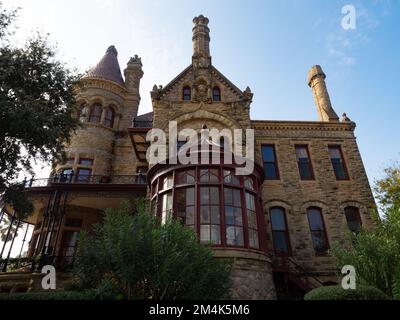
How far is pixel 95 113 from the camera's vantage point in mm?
22734

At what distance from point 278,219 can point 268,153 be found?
174 inches

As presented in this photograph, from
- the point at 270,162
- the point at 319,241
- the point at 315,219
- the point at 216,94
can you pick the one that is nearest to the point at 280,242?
the point at 319,241

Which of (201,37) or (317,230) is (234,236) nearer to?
(317,230)

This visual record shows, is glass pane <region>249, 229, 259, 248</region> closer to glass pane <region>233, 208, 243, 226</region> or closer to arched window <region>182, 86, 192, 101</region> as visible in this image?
glass pane <region>233, 208, 243, 226</region>

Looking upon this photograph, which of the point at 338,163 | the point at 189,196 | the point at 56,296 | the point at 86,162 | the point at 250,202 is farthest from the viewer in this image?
the point at 86,162

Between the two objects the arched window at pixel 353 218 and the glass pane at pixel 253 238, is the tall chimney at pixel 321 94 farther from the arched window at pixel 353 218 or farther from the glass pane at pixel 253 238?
the glass pane at pixel 253 238

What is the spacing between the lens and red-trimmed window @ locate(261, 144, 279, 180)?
17.1 meters

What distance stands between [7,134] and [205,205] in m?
8.98

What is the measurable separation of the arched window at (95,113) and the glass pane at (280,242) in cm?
1583

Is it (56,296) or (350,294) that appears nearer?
(56,296)

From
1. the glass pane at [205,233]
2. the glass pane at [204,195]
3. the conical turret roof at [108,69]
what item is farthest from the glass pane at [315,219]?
the conical turret roof at [108,69]
